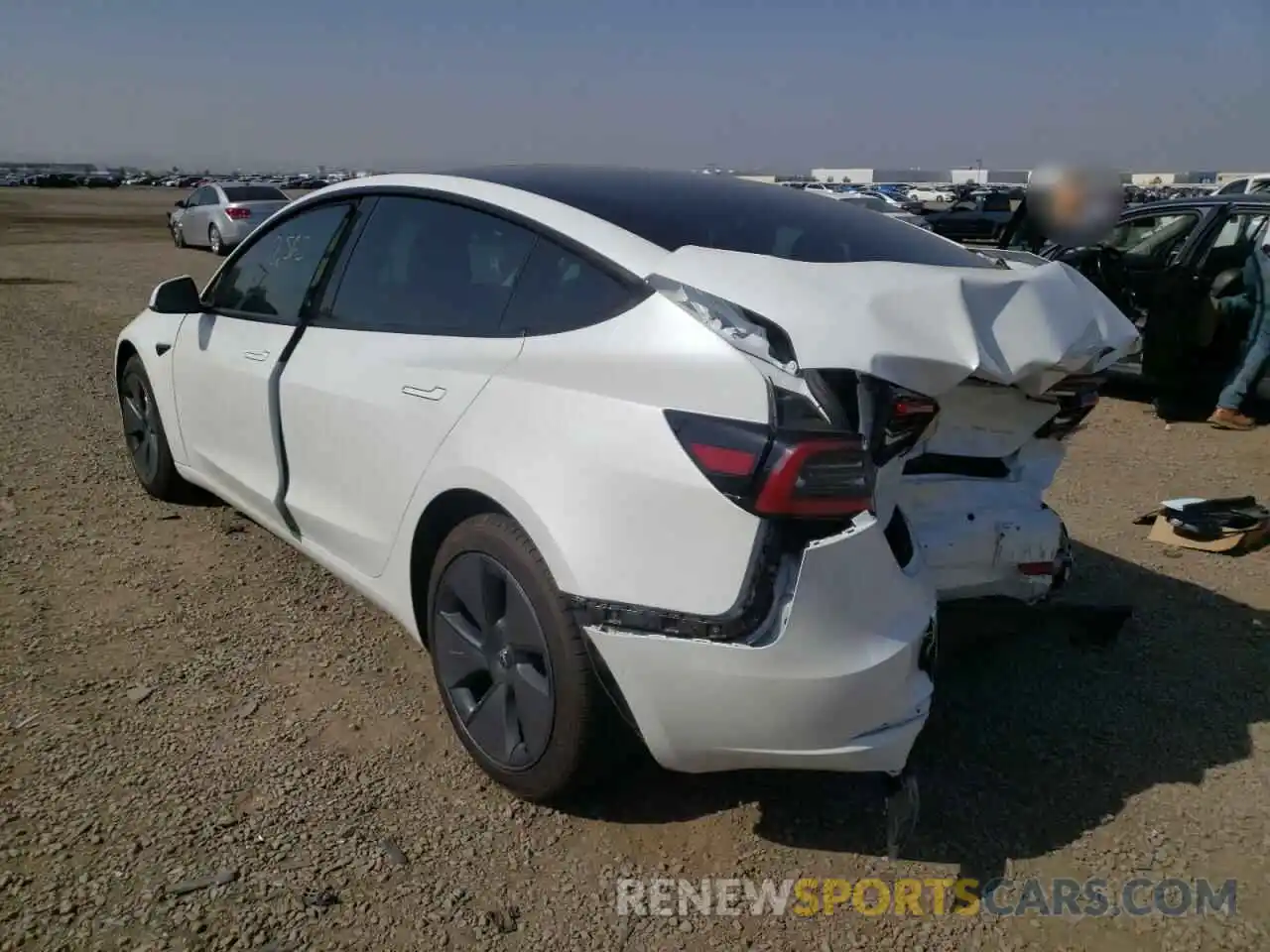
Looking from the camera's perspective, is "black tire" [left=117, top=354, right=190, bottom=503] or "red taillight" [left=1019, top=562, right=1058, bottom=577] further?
"black tire" [left=117, top=354, right=190, bottom=503]

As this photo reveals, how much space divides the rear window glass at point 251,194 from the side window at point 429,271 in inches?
752

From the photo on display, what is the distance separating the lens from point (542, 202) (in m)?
2.84

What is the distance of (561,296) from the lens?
8.61 feet

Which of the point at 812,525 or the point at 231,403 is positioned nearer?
the point at 812,525

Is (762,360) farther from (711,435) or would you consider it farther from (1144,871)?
(1144,871)

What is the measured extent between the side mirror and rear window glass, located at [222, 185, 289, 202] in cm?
1795

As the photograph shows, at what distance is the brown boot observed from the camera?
682cm

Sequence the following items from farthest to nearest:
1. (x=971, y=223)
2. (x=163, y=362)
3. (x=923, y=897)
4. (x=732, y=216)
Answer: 1. (x=971, y=223)
2. (x=163, y=362)
3. (x=732, y=216)
4. (x=923, y=897)

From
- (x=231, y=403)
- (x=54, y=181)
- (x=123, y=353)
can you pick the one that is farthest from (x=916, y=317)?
(x=54, y=181)

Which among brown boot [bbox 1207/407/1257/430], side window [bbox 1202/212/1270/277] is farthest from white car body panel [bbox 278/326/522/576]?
side window [bbox 1202/212/1270/277]

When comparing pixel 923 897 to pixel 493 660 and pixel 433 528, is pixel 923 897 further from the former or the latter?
pixel 433 528

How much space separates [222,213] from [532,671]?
2000 centimetres

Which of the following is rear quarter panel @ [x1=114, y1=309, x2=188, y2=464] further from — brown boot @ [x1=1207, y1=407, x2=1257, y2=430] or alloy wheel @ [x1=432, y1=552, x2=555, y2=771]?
brown boot @ [x1=1207, y1=407, x2=1257, y2=430]

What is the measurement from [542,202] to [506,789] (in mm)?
1619
